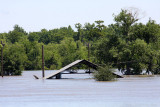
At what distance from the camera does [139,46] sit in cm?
7731

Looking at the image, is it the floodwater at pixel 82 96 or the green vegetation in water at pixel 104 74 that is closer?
the floodwater at pixel 82 96

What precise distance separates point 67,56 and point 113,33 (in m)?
75.0

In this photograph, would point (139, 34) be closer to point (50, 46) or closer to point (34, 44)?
point (34, 44)

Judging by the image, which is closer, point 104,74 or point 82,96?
point 82,96

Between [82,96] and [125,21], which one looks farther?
[125,21]

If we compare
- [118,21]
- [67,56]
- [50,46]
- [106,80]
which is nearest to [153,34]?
[118,21]

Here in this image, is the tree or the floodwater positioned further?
the tree

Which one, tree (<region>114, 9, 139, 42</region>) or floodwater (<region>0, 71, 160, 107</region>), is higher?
tree (<region>114, 9, 139, 42</region>)

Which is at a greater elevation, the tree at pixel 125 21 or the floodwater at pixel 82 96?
the tree at pixel 125 21

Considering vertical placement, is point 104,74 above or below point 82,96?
above

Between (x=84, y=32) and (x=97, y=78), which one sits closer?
(x=97, y=78)

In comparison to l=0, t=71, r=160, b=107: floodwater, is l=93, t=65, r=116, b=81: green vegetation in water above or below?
above

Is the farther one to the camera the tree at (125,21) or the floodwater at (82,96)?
the tree at (125,21)

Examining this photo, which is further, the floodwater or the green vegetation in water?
the green vegetation in water
